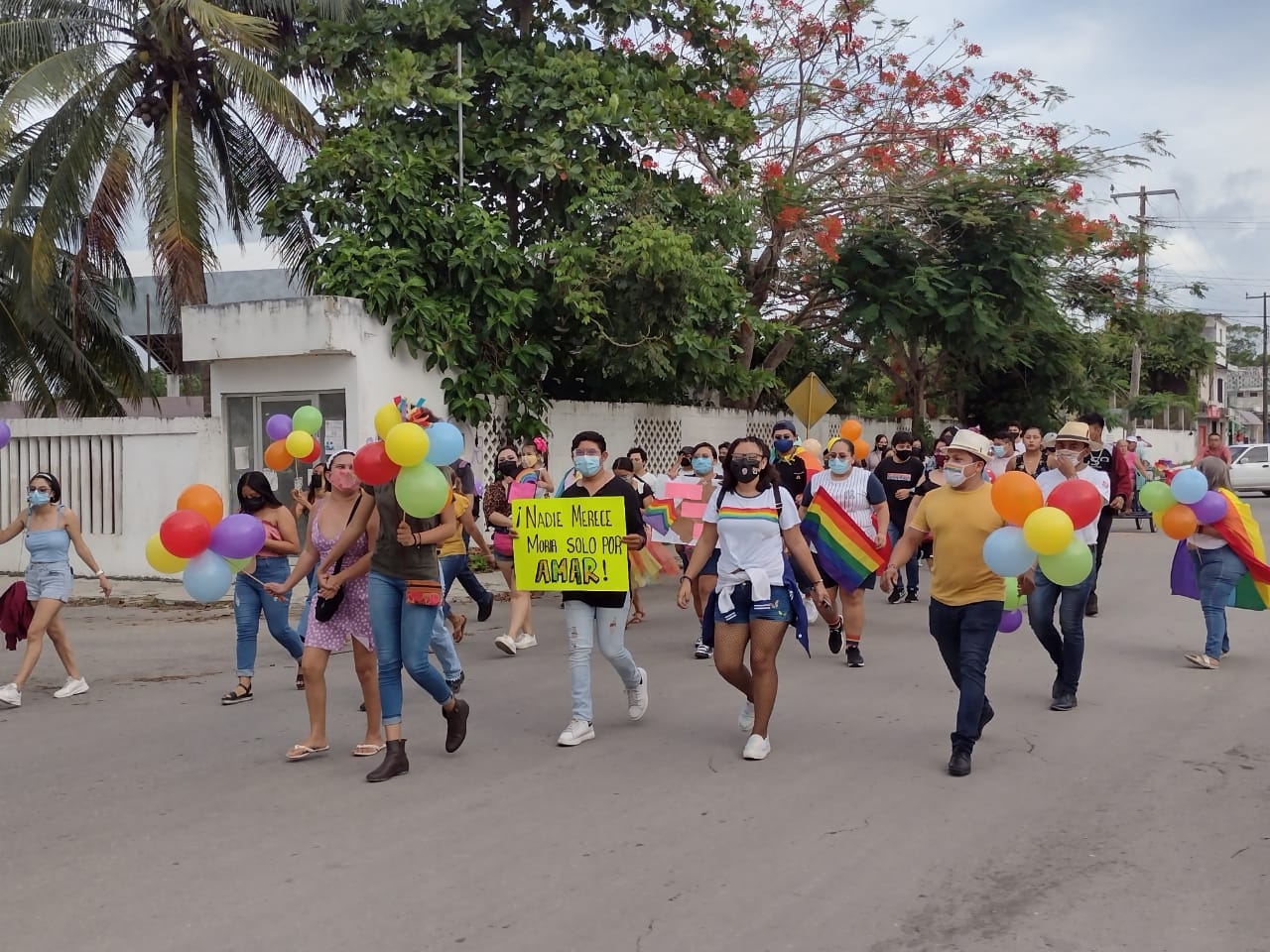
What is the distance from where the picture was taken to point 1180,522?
902cm

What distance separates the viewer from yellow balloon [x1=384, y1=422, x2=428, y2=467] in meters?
6.00

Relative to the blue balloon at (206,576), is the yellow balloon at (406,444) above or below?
above

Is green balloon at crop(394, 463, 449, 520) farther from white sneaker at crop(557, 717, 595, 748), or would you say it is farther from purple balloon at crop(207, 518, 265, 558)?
white sneaker at crop(557, 717, 595, 748)

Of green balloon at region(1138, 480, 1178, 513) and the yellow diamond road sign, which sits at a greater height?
the yellow diamond road sign

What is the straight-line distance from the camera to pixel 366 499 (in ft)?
20.5

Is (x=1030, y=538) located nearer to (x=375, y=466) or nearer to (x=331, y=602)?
(x=375, y=466)

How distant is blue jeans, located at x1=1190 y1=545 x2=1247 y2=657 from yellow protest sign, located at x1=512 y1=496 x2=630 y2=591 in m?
4.86

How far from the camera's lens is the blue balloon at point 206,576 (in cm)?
678

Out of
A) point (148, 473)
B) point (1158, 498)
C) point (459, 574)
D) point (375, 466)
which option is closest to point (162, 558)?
point (375, 466)

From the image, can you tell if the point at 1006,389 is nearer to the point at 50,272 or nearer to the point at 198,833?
the point at 50,272

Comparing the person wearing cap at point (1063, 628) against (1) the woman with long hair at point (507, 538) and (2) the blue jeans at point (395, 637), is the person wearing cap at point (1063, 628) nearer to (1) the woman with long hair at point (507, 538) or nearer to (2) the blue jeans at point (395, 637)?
(2) the blue jeans at point (395, 637)

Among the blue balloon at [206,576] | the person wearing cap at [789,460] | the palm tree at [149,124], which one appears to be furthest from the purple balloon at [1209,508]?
the palm tree at [149,124]

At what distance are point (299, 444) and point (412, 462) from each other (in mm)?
2461

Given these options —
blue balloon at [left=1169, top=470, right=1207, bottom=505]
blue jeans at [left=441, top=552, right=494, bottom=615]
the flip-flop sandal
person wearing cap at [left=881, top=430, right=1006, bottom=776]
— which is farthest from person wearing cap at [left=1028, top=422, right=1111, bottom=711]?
the flip-flop sandal
